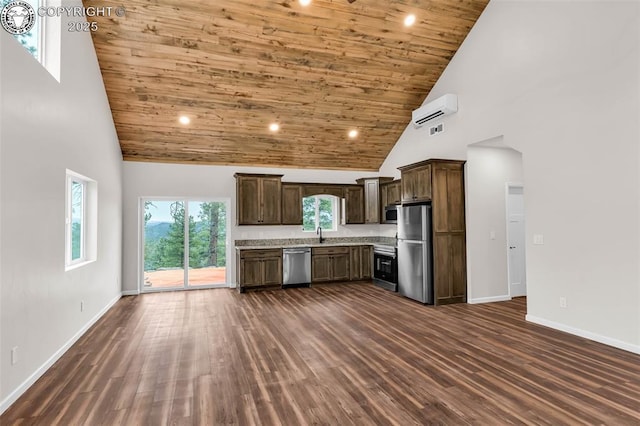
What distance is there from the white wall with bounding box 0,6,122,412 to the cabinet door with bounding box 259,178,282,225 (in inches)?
123

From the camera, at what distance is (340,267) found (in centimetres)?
773

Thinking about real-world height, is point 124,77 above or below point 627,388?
above

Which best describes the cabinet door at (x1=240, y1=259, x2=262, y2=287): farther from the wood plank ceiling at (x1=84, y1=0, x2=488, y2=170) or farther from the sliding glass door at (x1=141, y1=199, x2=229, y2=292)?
the wood plank ceiling at (x1=84, y1=0, x2=488, y2=170)

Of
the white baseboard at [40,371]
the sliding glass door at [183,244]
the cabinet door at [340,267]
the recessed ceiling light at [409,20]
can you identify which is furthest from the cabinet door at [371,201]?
the white baseboard at [40,371]

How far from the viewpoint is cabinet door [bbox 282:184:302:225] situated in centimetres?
759

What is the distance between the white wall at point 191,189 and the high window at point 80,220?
6.29 feet

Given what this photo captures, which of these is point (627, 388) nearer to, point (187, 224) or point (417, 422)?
point (417, 422)

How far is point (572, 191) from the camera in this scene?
4039 mm

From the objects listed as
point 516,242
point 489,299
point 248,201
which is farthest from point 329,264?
point 516,242

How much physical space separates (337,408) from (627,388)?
231cm

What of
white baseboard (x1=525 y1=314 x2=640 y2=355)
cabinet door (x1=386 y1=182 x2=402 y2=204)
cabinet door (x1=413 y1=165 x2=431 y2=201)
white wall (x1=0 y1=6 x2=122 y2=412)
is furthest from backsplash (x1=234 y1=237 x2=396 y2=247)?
white baseboard (x1=525 y1=314 x2=640 y2=355)

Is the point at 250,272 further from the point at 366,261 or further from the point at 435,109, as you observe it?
the point at 435,109

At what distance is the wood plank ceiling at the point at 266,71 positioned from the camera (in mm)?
4637

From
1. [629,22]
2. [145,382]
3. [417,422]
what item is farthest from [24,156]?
[629,22]
